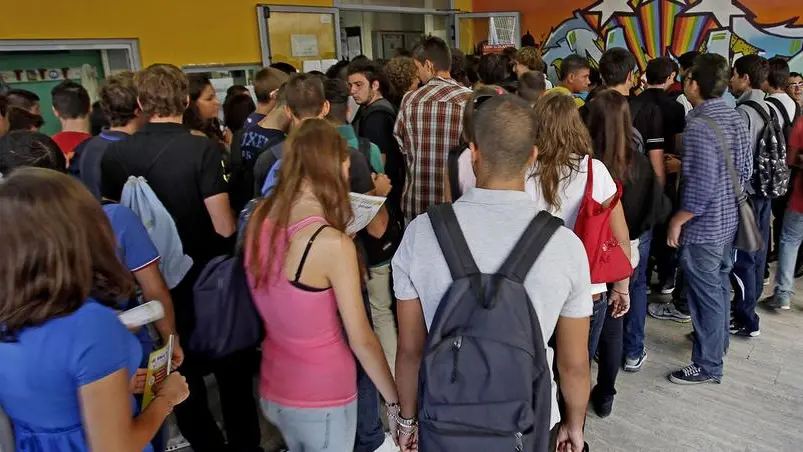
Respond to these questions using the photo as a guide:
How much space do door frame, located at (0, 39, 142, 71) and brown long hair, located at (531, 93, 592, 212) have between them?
443cm

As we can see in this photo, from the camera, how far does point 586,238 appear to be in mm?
2037

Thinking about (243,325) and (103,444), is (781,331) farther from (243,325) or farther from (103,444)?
(103,444)

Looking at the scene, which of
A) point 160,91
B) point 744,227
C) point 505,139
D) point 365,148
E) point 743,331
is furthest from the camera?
point 743,331

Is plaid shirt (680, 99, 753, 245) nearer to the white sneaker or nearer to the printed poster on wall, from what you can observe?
the white sneaker

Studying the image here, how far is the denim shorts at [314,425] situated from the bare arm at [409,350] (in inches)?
9.4

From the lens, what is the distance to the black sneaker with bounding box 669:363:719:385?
290 centimetres

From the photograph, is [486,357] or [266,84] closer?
[486,357]

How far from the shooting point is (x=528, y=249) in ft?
4.16

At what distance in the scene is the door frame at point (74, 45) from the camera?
14.9ft

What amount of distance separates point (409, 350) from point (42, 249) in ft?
2.81

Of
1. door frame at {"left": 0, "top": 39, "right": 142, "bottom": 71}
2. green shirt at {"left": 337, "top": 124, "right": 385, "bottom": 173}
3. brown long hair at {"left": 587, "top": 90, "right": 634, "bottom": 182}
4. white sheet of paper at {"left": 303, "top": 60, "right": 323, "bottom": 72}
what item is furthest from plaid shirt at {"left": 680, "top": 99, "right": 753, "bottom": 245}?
white sheet of paper at {"left": 303, "top": 60, "right": 323, "bottom": 72}

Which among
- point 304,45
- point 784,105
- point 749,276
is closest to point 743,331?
point 749,276

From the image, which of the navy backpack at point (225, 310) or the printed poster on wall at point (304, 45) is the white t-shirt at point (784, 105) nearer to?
the navy backpack at point (225, 310)

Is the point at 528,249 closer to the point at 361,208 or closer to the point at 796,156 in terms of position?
the point at 361,208
